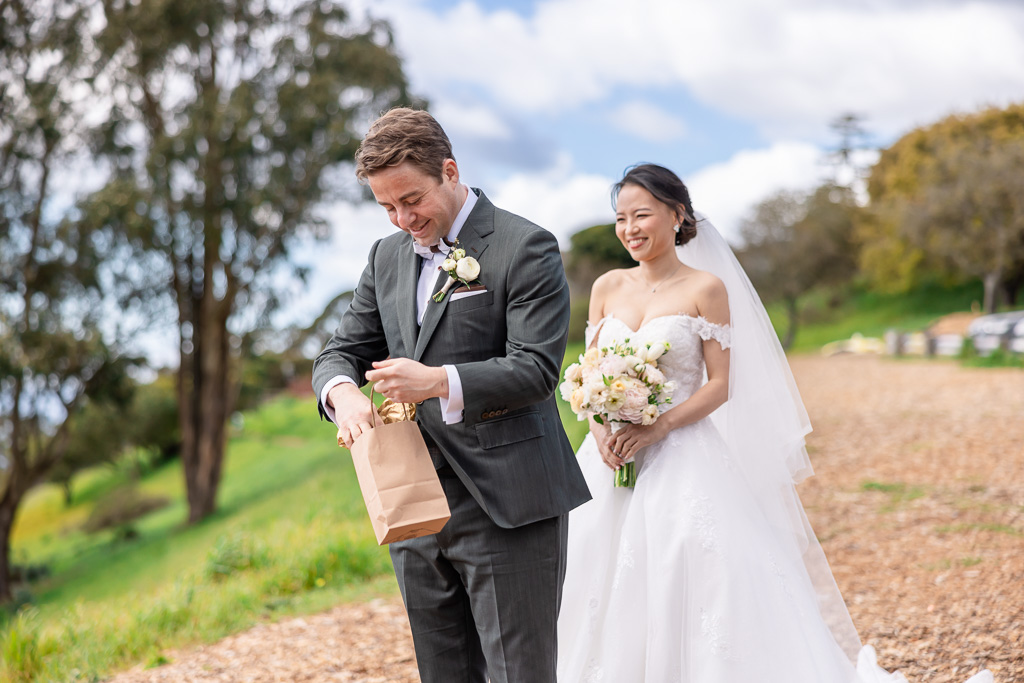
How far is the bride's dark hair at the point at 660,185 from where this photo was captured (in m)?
3.83

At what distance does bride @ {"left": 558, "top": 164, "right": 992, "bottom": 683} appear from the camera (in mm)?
3354

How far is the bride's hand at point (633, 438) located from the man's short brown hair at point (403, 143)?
5.86ft

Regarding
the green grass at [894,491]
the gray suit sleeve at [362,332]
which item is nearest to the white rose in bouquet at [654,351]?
the gray suit sleeve at [362,332]

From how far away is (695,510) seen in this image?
350 cm

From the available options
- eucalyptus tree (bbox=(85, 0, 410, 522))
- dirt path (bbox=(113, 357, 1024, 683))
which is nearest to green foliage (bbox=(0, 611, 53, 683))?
dirt path (bbox=(113, 357, 1024, 683))

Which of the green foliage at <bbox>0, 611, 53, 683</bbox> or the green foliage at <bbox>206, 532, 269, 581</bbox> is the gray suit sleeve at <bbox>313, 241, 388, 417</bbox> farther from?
Answer: the green foliage at <bbox>206, 532, 269, 581</bbox>

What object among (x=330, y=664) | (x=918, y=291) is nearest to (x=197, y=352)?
(x=330, y=664)

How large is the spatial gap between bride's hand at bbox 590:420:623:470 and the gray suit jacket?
1.30 m

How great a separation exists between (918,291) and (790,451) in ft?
125

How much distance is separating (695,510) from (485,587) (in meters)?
1.41

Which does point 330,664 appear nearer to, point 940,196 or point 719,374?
point 719,374

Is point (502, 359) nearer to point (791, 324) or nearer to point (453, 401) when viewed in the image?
point (453, 401)

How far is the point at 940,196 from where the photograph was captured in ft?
96.7

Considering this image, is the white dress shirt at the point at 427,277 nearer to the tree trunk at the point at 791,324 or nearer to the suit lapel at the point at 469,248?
the suit lapel at the point at 469,248
